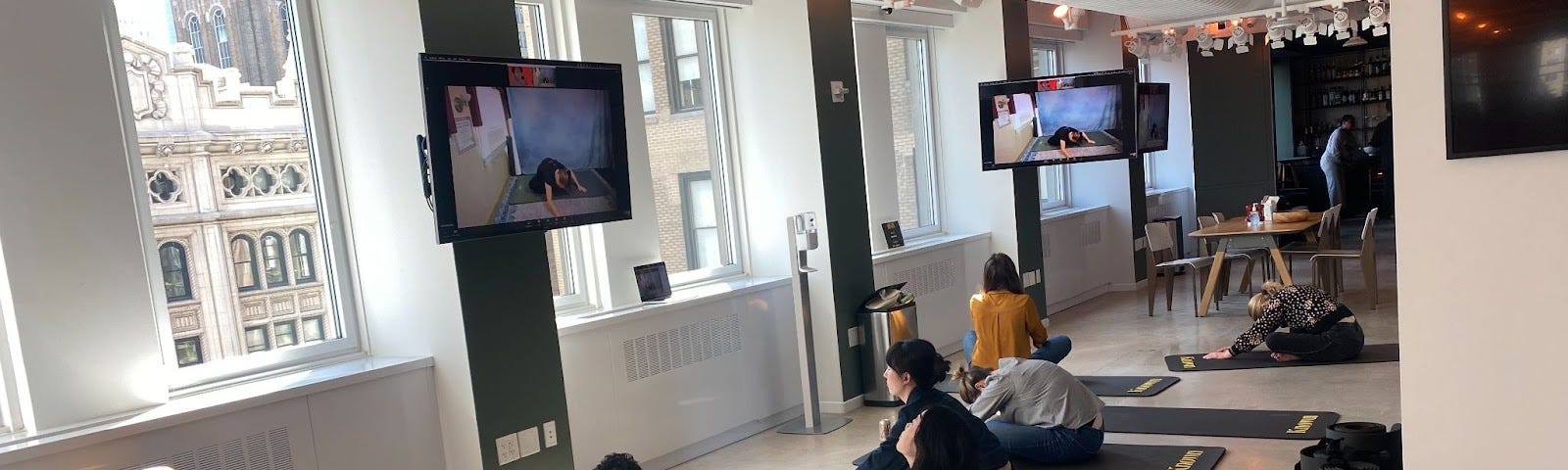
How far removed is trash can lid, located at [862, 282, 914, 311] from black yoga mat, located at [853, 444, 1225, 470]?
1797mm

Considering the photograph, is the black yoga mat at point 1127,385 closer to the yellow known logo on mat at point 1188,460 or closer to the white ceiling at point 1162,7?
the yellow known logo on mat at point 1188,460

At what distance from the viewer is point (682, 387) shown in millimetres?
6188

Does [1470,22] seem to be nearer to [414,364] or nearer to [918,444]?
[918,444]

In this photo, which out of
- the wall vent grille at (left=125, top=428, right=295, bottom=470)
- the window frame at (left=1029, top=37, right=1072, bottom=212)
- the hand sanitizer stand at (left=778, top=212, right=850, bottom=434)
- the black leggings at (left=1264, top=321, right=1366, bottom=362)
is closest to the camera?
the wall vent grille at (left=125, top=428, right=295, bottom=470)

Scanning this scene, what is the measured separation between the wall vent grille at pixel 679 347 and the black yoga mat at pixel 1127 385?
1508 mm

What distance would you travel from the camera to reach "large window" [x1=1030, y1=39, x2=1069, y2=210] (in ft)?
38.1

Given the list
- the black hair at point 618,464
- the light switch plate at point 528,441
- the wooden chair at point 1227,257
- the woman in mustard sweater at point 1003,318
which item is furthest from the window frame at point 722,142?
the wooden chair at point 1227,257

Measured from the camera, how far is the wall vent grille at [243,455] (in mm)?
4055

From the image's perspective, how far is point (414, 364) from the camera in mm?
4824

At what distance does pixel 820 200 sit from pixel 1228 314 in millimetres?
4604

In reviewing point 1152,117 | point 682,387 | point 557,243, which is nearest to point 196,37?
point 557,243

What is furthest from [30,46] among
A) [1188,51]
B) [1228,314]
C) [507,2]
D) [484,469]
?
[1188,51]

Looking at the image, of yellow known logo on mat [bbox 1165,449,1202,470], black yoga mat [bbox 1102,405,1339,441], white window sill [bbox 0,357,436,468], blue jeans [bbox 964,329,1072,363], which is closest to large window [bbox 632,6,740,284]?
blue jeans [bbox 964,329,1072,363]

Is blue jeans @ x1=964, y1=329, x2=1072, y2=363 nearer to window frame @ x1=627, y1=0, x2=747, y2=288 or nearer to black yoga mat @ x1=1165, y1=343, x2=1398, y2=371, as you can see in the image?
black yoga mat @ x1=1165, y1=343, x2=1398, y2=371
